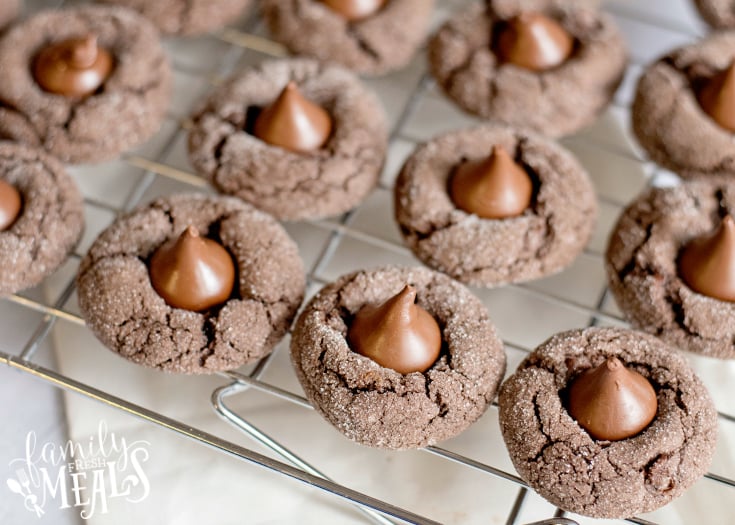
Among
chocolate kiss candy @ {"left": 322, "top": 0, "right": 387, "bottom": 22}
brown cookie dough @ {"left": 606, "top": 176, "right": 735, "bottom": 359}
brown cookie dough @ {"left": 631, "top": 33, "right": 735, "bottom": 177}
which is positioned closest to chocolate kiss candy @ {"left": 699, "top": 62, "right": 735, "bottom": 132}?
brown cookie dough @ {"left": 631, "top": 33, "right": 735, "bottom": 177}

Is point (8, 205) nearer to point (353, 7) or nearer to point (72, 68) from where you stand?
point (72, 68)

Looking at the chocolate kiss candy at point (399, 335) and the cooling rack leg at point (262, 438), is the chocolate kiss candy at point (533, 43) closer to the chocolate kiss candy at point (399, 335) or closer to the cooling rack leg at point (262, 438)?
the chocolate kiss candy at point (399, 335)

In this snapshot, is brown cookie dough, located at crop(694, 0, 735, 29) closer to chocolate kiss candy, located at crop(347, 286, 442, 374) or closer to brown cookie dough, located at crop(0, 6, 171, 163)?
chocolate kiss candy, located at crop(347, 286, 442, 374)

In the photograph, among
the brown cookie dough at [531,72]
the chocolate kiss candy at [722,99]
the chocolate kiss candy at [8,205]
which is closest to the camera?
the chocolate kiss candy at [8,205]

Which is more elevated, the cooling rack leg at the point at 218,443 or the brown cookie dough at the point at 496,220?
the brown cookie dough at the point at 496,220

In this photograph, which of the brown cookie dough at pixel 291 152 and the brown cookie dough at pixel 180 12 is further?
the brown cookie dough at pixel 180 12

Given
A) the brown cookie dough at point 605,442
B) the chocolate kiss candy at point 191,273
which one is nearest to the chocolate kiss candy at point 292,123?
the chocolate kiss candy at point 191,273

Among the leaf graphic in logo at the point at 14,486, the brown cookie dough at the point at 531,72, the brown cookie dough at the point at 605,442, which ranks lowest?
the leaf graphic in logo at the point at 14,486
